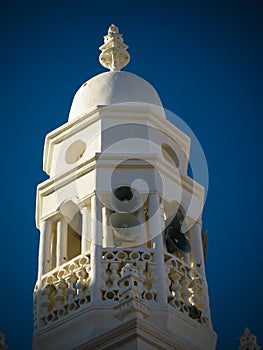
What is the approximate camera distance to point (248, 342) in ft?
89.3

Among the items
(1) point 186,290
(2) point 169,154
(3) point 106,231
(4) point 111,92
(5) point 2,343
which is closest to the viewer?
(5) point 2,343

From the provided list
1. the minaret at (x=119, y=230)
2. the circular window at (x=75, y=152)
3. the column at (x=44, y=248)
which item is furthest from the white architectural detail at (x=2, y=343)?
the circular window at (x=75, y=152)

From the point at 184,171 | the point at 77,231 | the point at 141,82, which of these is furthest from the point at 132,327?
the point at 141,82

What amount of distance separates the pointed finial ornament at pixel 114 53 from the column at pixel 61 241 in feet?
21.5

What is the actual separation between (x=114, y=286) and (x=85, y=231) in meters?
2.30

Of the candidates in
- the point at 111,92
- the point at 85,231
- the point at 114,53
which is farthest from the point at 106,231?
the point at 114,53

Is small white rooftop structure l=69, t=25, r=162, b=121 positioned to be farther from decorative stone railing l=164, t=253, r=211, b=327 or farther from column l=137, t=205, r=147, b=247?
decorative stone railing l=164, t=253, r=211, b=327

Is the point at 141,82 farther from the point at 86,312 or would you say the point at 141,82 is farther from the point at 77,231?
the point at 86,312

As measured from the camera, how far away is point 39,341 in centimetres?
2745

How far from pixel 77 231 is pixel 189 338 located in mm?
4865

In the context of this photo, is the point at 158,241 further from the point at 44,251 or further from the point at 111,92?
the point at 111,92

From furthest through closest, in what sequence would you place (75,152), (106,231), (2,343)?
(75,152) → (106,231) → (2,343)

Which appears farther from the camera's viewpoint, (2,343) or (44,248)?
(44,248)

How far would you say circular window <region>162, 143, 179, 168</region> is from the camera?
1257 inches
